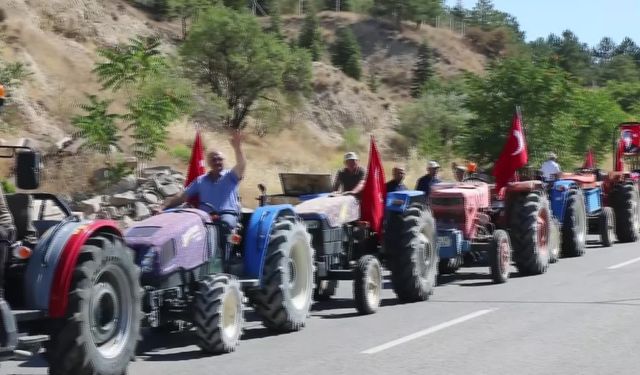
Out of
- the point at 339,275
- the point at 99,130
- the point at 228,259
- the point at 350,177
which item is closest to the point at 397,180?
the point at 350,177

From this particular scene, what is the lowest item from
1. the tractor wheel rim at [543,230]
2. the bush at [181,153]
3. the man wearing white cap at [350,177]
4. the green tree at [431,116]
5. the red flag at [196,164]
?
the tractor wheel rim at [543,230]

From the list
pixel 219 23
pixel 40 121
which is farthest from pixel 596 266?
pixel 219 23

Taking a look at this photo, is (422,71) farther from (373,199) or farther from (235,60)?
(373,199)

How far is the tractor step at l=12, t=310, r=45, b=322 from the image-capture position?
23.1 feet

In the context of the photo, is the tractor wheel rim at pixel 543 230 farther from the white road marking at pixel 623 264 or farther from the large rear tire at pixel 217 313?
the large rear tire at pixel 217 313

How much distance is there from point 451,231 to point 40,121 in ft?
66.3

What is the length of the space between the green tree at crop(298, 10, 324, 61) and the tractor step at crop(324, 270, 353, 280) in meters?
57.3

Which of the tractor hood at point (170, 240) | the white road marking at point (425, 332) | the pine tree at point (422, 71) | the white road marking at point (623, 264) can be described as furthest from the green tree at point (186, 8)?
the tractor hood at point (170, 240)

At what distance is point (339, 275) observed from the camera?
1205 centimetres

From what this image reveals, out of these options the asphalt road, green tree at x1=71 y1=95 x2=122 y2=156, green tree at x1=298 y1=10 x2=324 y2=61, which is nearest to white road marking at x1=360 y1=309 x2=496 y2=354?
the asphalt road

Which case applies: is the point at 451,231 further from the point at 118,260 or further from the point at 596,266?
the point at 118,260

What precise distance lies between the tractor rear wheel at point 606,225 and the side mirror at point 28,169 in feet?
50.9

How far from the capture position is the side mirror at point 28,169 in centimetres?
714

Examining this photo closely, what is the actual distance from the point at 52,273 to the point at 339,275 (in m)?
5.24
